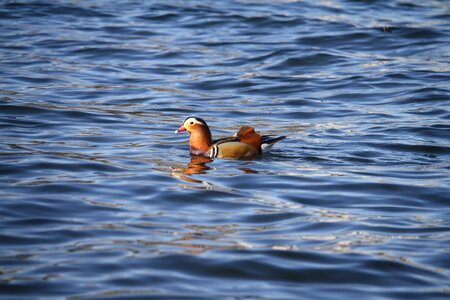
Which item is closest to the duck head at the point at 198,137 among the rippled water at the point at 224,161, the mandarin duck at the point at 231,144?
the mandarin duck at the point at 231,144

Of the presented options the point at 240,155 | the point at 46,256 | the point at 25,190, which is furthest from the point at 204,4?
the point at 46,256

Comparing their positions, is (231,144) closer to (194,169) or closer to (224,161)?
(224,161)

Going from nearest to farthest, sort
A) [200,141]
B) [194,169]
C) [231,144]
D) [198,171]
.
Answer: [198,171], [194,169], [231,144], [200,141]

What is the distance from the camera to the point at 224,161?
1115 centimetres

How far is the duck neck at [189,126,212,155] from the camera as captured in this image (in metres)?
11.3

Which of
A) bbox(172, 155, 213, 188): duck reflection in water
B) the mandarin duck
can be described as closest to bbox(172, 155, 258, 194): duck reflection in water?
bbox(172, 155, 213, 188): duck reflection in water

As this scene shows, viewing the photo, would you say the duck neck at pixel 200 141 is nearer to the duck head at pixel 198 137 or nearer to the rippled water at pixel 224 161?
the duck head at pixel 198 137

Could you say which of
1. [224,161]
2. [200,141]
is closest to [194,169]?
[224,161]

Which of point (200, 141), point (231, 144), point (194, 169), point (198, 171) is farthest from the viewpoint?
point (200, 141)

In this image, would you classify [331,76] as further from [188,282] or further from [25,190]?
[188,282]

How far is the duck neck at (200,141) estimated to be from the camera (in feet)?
37.0

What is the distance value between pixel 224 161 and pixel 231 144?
0.23 meters

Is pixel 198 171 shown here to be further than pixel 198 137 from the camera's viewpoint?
No

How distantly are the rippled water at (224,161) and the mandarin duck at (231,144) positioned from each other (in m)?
0.21
